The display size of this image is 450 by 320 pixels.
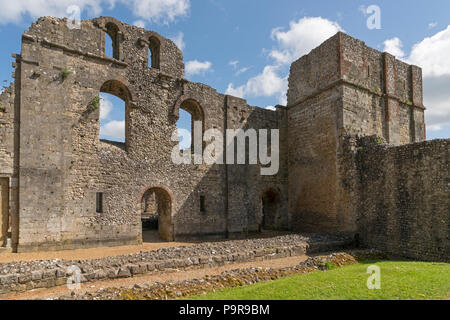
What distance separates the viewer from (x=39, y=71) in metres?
11.0

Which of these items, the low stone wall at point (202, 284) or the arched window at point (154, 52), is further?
the arched window at point (154, 52)

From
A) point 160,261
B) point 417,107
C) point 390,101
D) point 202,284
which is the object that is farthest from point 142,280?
point 417,107

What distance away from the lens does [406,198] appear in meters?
10.8

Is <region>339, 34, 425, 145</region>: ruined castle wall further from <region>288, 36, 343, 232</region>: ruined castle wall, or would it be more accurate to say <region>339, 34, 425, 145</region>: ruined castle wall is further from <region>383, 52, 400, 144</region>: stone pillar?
<region>288, 36, 343, 232</region>: ruined castle wall

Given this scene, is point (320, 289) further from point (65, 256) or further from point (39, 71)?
point (39, 71)

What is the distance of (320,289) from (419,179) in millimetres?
7111

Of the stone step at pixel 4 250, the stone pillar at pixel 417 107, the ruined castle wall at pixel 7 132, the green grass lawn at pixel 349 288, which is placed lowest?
the stone step at pixel 4 250

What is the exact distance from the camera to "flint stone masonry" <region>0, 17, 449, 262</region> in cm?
1054

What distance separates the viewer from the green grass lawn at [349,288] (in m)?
5.51

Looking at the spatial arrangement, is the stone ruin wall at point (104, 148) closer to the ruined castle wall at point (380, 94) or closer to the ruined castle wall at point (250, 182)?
the ruined castle wall at point (250, 182)

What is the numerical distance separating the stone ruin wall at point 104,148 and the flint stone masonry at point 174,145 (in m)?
0.05

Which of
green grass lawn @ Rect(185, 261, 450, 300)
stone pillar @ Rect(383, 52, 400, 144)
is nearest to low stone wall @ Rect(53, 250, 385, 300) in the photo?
green grass lawn @ Rect(185, 261, 450, 300)

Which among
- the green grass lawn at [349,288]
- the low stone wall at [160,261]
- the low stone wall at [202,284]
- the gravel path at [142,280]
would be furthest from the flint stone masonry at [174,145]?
the low stone wall at [202,284]
